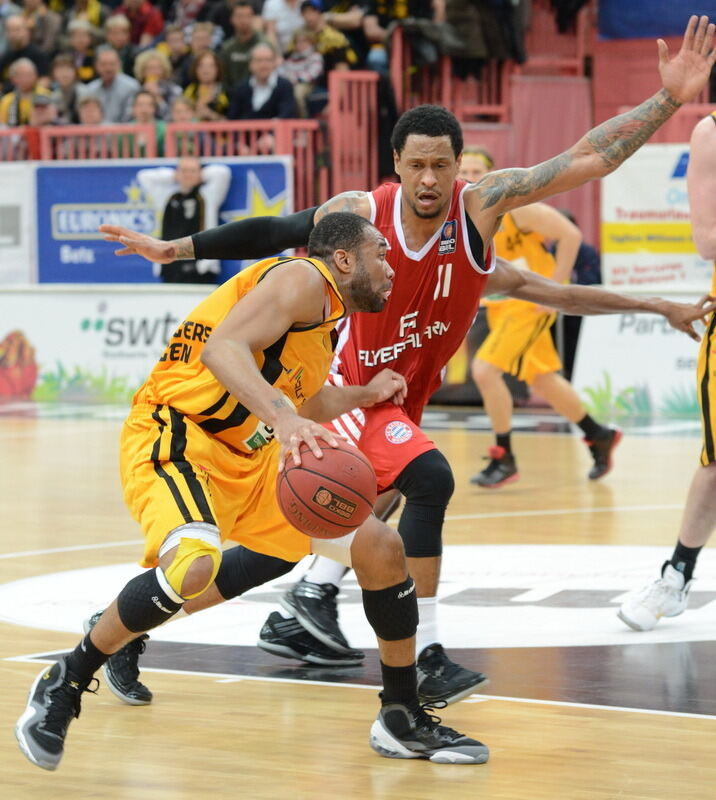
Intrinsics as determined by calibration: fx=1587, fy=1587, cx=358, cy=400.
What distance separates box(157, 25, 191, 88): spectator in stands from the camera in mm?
17781

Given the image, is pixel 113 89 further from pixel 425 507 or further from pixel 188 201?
pixel 425 507

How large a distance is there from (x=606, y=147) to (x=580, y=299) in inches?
36.2

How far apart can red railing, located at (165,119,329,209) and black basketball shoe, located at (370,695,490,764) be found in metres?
11.5

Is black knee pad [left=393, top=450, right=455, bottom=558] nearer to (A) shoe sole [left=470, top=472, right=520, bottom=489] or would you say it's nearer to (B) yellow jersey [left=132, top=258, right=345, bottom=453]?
(B) yellow jersey [left=132, top=258, right=345, bottom=453]

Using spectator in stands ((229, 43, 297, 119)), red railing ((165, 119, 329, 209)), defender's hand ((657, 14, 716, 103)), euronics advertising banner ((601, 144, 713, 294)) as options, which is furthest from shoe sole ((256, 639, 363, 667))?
spectator in stands ((229, 43, 297, 119))

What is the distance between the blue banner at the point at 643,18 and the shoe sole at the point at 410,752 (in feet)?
44.7

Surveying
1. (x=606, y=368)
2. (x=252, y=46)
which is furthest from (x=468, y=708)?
(x=252, y=46)

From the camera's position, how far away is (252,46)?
16.9m

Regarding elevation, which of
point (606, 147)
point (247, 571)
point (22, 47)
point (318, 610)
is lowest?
point (318, 610)

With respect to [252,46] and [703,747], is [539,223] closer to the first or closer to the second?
[703,747]

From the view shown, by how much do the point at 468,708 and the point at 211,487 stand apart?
109 centimetres

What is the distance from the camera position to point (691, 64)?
5.10 metres

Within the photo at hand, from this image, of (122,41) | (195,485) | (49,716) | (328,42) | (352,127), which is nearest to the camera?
(49,716)

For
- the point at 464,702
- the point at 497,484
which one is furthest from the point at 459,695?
the point at 497,484
